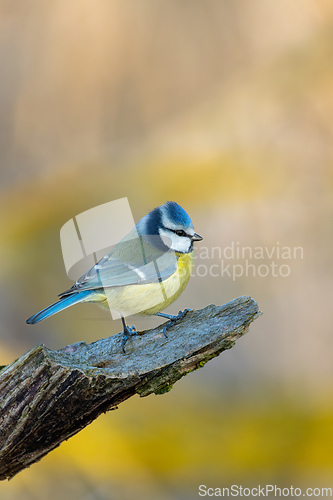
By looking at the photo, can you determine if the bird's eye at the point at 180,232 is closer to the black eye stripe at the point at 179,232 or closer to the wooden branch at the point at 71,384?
the black eye stripe at the point at 179,232

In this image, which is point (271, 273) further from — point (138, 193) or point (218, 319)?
point (218, 319)

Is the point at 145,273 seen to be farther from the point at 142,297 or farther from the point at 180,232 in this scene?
the point at 180,232

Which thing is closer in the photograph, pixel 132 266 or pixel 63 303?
pixel 63 303

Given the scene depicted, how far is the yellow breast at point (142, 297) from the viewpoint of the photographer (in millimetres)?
1682

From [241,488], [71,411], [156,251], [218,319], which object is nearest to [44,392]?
[71,411]

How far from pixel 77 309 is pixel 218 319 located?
1.12 metres

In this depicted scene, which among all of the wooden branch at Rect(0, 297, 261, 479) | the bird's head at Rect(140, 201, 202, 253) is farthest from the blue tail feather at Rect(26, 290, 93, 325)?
the bird's head at Rect(140, 201, 202, 253)

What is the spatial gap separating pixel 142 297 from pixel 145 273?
0.08 metres

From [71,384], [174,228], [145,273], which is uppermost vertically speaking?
[174,228]

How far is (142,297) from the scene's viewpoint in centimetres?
168

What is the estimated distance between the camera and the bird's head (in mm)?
1831

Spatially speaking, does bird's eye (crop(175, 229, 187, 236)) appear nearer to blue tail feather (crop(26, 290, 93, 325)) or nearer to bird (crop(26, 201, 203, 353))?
bird (crop(26, 201, 203, 353))

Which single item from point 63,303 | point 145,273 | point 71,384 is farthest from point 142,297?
point 71,384

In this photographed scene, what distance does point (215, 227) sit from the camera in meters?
2.37
